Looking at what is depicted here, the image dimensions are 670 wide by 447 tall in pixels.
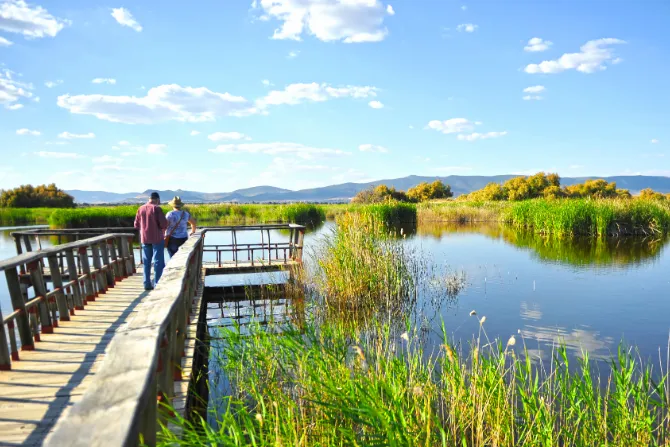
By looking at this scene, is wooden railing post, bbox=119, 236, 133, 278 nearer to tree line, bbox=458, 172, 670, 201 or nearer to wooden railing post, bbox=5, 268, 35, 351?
wooden railing post, bbox=5, 268, 35, 351

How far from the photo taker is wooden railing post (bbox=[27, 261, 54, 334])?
503cm

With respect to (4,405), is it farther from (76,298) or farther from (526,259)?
(526,259)

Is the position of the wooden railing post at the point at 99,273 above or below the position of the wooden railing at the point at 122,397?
below

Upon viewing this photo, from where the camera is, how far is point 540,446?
150 inches

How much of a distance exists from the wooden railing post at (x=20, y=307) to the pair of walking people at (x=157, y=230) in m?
2.70

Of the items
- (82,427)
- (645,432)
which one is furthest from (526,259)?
(82,427)

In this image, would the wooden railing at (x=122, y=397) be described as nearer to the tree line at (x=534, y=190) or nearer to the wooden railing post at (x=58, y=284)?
the wooden railing post at (x=58, y=284)

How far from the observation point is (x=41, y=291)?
517 cm

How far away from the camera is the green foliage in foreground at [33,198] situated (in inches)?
2121

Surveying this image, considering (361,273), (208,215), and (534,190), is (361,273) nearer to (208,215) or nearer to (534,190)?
(208,215)

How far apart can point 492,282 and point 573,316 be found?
368 centimetres

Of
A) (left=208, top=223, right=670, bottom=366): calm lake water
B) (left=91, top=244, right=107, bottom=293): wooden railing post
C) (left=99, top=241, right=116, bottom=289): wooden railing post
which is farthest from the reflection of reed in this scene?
(left=99, top=241, right=116, bottom=289): wooden railing post

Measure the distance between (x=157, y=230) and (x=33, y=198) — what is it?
57984 millimetres

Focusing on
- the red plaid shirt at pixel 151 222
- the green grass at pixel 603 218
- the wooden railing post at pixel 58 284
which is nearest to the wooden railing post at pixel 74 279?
the wooden railing post at pixel 58 284
